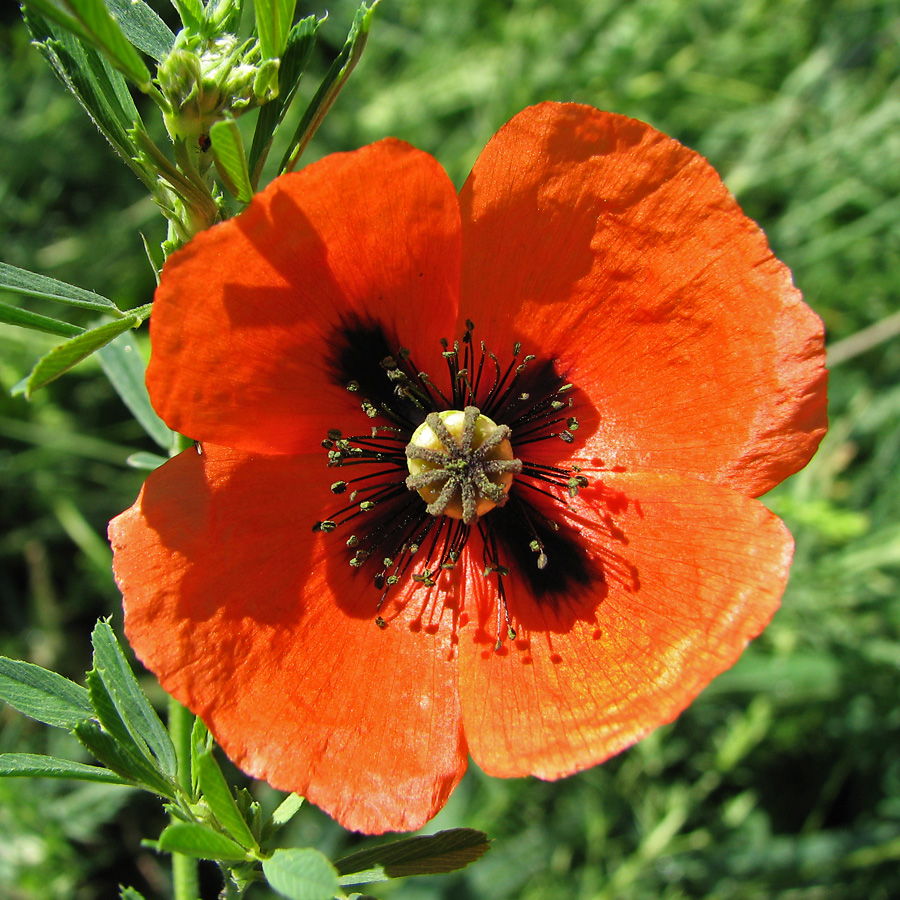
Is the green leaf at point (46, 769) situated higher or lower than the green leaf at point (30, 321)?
lower

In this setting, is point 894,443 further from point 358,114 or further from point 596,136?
point 358,114

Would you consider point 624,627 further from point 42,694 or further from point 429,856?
point 42,694

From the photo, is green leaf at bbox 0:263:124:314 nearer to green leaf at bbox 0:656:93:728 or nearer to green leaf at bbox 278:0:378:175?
green leaf at bbox 278:0:378:175

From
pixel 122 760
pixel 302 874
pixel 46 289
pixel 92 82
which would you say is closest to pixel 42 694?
pixel 122 760

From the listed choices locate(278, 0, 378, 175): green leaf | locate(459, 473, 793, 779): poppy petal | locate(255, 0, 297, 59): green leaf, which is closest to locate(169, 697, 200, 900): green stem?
locate(459, 473, 793, 779): poppy petal

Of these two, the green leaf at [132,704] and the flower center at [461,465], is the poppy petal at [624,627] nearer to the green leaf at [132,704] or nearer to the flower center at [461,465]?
the flower center at [461,465]

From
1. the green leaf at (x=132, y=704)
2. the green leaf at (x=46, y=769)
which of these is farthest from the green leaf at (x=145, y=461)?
the green leaf at (x=46, y=769)
